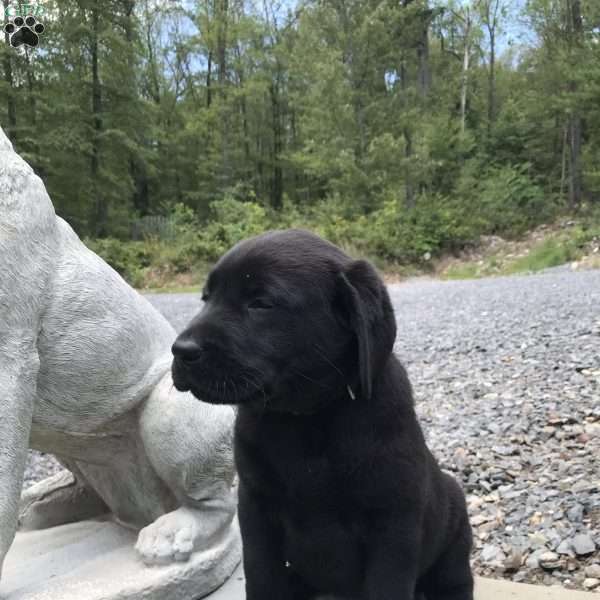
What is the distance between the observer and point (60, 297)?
1.97 m

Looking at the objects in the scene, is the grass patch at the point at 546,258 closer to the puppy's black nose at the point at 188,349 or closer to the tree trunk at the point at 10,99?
the tree trunk at the point at 10,99

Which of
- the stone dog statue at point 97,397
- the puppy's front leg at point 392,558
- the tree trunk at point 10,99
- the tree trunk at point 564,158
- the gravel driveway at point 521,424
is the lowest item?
the gravel driveway at point 521,424

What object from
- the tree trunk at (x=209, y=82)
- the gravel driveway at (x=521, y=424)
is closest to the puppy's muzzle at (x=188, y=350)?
the gravel driveway at (x=521, y=424)

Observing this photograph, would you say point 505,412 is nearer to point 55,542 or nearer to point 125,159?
point 55,542

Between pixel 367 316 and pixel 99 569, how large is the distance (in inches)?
49.2

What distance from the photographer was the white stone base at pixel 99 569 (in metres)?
2.02

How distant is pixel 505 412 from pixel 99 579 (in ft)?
12.5

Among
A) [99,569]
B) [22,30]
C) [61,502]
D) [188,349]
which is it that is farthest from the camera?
[61,502]

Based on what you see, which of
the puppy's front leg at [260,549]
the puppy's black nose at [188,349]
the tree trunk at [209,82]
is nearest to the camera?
the puppy's black nose at [188,349]

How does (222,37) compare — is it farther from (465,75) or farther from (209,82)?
(465,75)

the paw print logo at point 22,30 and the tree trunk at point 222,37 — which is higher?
the tree trunk at point 222,37

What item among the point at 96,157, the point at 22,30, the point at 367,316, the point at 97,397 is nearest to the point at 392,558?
the point at 367,316

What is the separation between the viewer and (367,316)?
1.75 metres

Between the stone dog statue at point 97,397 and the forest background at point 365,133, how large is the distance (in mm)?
15763
